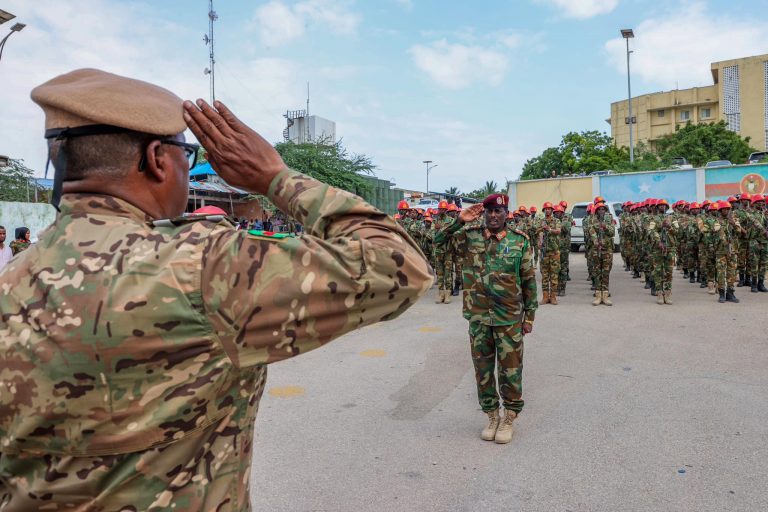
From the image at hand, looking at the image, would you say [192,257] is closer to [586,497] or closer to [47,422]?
[47,422]

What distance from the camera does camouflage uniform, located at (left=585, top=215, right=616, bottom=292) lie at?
11258mm

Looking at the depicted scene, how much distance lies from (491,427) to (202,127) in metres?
4.00

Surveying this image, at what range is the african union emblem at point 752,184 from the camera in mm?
22344

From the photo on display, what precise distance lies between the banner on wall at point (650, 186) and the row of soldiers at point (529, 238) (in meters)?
11.0

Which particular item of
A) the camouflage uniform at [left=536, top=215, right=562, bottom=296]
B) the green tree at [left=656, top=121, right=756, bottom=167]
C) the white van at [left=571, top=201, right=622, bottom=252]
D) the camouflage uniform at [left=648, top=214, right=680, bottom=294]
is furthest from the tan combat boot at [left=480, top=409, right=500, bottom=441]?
the green tree at [left=656, top=121, right=756, bottom=167]

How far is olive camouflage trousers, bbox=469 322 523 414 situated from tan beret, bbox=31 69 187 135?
3759 mm

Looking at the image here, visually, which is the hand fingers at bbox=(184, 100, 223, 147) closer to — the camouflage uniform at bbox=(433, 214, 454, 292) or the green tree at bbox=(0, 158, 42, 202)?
the camouflage uniform at bbox=(433, 214, 454, 292)

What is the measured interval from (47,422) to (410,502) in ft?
9.34

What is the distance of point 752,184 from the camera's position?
2248 centimetres

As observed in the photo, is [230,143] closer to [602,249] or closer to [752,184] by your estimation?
[602,249]

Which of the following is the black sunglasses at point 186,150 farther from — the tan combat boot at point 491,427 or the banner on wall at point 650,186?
the banner on wall at point 650,186

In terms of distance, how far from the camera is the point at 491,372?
15.2 feet

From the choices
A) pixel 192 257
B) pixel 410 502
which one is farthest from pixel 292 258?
pixel 410 502

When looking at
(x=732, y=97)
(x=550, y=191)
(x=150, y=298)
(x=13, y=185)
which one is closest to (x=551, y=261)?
(x=150, y=298)
